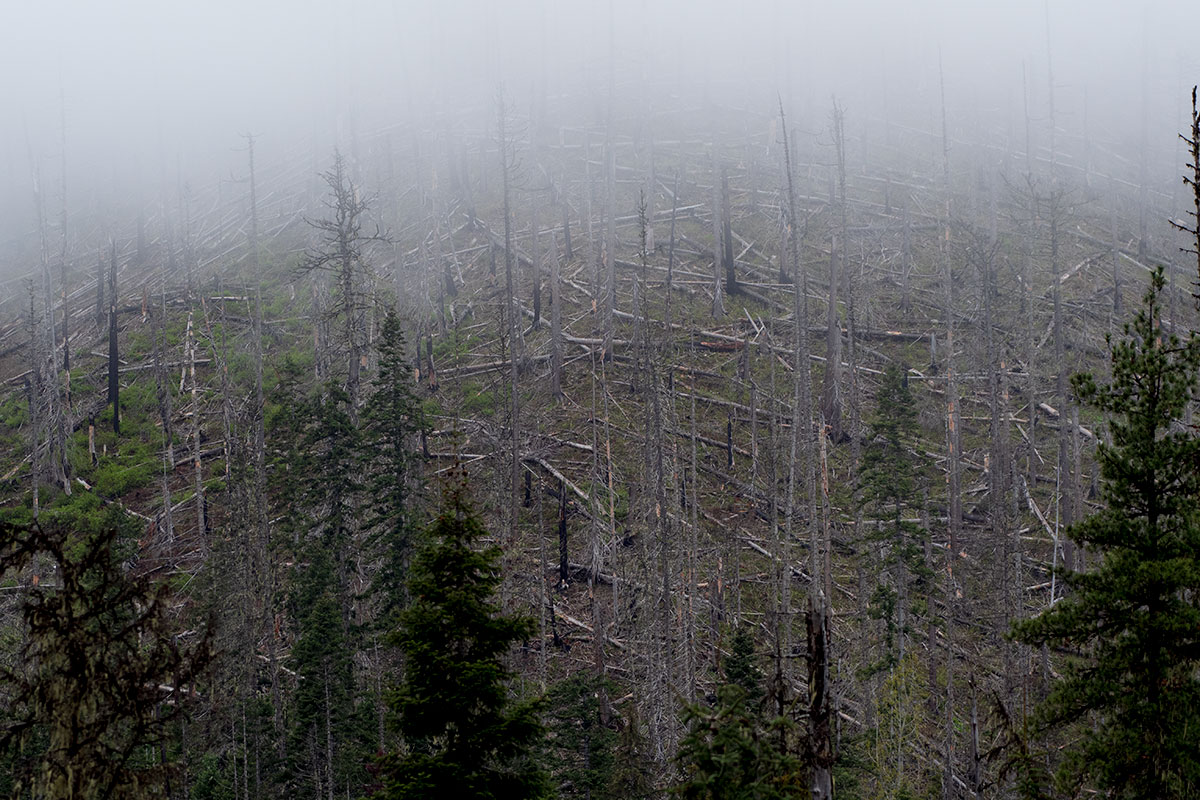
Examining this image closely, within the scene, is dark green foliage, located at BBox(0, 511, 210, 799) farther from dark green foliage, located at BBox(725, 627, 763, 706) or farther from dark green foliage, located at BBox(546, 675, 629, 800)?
dark green foliage, located at BBox(546, 675, 629, 800)

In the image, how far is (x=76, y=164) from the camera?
8250 centimetres

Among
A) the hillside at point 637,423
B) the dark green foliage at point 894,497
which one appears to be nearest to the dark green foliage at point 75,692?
the hillside at point 637,423

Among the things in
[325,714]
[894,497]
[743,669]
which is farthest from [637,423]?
[325,714]

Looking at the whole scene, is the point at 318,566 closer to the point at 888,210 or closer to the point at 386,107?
the point at 888,210

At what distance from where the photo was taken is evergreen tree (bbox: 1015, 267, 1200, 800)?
9906 millimetres

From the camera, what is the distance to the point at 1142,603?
10.4 meters

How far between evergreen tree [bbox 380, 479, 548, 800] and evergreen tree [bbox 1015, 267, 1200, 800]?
6385mm

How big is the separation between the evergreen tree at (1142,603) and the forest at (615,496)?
0.05m

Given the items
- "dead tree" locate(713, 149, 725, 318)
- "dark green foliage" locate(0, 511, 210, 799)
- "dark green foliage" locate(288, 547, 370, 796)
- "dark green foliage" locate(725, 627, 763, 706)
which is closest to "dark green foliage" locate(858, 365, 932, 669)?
"dark green foliage" locate(725, 627, 763, 706)

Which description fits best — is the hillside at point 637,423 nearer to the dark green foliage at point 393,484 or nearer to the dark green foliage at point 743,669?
the dark green foliage at point 393,484

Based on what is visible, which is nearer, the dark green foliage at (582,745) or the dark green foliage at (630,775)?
the dark green foliage at (630,775)

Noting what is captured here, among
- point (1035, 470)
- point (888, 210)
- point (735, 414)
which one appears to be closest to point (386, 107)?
point (888, 210)

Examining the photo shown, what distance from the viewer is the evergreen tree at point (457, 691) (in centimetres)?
998

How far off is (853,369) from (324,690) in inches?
941
